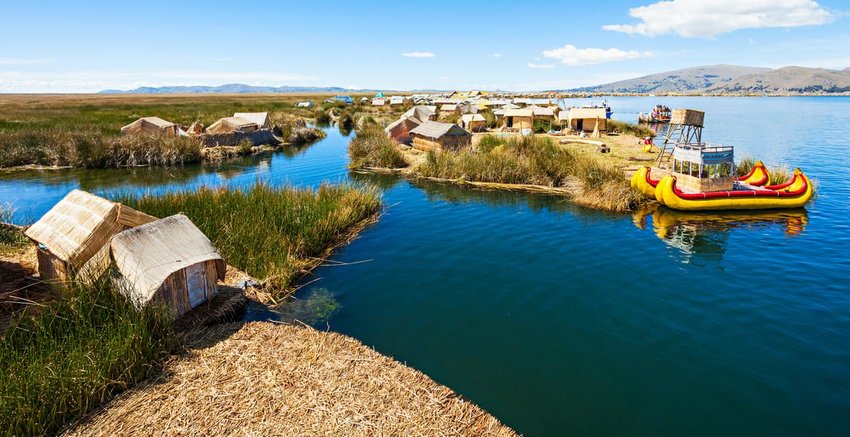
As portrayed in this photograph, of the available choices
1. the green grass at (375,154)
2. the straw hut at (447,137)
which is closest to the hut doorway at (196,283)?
the green grass at (375,154)

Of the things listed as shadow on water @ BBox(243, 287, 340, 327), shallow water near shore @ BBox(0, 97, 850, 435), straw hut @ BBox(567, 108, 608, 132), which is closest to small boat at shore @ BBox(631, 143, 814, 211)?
shallow water near shore @ BBox(0, 97, 850, 435)

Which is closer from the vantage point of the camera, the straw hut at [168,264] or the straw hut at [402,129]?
the straw hut at [168,264]

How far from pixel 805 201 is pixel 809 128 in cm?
4529

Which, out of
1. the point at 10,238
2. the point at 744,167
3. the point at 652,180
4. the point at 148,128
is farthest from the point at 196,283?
the point at 148,128

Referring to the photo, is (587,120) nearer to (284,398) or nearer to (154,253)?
(154,253)

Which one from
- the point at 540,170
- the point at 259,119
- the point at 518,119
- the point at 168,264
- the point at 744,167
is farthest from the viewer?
the point at 518,119

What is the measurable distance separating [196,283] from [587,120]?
38974 mm

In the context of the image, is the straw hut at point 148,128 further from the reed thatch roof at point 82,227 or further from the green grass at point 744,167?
the green grass at point 744,167

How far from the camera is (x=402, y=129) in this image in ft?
118

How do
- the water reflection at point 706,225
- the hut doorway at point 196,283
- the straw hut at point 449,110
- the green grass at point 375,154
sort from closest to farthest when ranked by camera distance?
1. the hut doorway at point 196,283
2. the water reflection at point 706,225
3. the green grass at point 375,154
4. the straw hut at point 449,110

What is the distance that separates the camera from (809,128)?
5050cm

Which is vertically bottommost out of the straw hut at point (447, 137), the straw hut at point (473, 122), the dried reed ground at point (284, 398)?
the dried reed ground at point (284, 398)

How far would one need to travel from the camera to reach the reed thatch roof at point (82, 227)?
7586 millimetres

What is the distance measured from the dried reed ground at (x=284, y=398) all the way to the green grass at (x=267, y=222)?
3.49m
